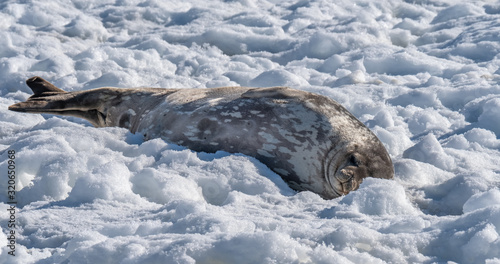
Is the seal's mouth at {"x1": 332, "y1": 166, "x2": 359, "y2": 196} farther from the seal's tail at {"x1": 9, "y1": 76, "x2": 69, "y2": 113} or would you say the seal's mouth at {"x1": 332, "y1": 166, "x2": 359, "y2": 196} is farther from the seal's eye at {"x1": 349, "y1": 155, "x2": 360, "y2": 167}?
the seal's tail at {"x1": 9, "y1": 76, "x2": 69, "y2": 113}

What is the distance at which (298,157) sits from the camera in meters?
2.96

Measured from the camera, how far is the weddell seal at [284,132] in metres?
2.94

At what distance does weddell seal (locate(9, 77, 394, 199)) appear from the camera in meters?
2.94

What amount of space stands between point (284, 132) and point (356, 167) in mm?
368

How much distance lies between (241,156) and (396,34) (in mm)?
3806

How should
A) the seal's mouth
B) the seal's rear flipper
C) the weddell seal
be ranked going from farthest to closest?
the seal's rear flipper → the weddell seal → the seal's mouth

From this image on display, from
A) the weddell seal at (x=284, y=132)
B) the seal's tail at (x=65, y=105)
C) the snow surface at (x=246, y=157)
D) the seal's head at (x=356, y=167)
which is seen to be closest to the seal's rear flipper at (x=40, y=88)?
the seal's tail at (x=65, y=105)

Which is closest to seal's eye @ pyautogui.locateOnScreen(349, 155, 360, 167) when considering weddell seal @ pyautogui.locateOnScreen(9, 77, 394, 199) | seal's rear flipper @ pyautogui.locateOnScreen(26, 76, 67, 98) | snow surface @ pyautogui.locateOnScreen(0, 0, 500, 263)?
weddell seal @ pyautogui.locateOnScreen(9, 77, 394, 199)

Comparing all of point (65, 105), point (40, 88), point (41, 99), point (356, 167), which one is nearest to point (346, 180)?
point (356, 167)

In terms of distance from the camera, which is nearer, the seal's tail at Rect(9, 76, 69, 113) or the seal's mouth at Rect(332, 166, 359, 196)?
the seal's mouth at Rect(332, 166, 359, 196)

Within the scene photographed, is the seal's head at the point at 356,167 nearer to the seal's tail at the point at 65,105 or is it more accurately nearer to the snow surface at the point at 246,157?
the snow surface at the point at 246,157

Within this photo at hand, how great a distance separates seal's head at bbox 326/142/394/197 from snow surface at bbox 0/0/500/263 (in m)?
0.14

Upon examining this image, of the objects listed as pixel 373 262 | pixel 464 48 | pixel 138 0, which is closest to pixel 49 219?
pixel 373 262

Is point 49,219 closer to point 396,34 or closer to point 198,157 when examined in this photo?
point 198,157
